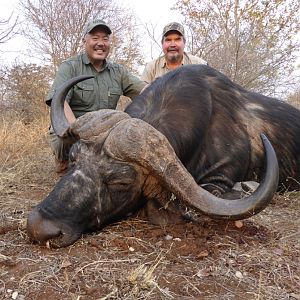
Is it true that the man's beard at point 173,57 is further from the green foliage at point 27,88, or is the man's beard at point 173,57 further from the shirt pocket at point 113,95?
the green foliage at point 27,88

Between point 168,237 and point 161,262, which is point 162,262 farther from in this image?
point 168,237

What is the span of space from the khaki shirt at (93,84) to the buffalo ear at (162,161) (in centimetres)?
283

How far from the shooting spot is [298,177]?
4.93 metres

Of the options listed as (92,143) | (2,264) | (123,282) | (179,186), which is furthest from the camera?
(92,143)

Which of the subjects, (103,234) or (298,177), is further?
(298,177)

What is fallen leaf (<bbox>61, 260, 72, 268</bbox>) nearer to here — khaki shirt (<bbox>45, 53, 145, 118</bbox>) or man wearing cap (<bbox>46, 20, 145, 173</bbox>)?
man wearing cap (<bbox>46, 20, 145, 173</bbox>)

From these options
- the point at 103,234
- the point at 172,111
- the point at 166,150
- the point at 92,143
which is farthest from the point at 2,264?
the point at 172,111

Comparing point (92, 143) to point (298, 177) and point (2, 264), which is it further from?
point (298, 177)

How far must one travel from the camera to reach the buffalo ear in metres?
3.01

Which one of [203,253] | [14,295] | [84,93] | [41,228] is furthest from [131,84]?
[14,295]

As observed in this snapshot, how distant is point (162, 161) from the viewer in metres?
3.15

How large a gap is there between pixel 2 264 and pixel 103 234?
78 cm

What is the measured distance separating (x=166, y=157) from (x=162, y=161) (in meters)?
0.04

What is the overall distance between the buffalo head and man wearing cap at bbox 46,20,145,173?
8.59 ft
